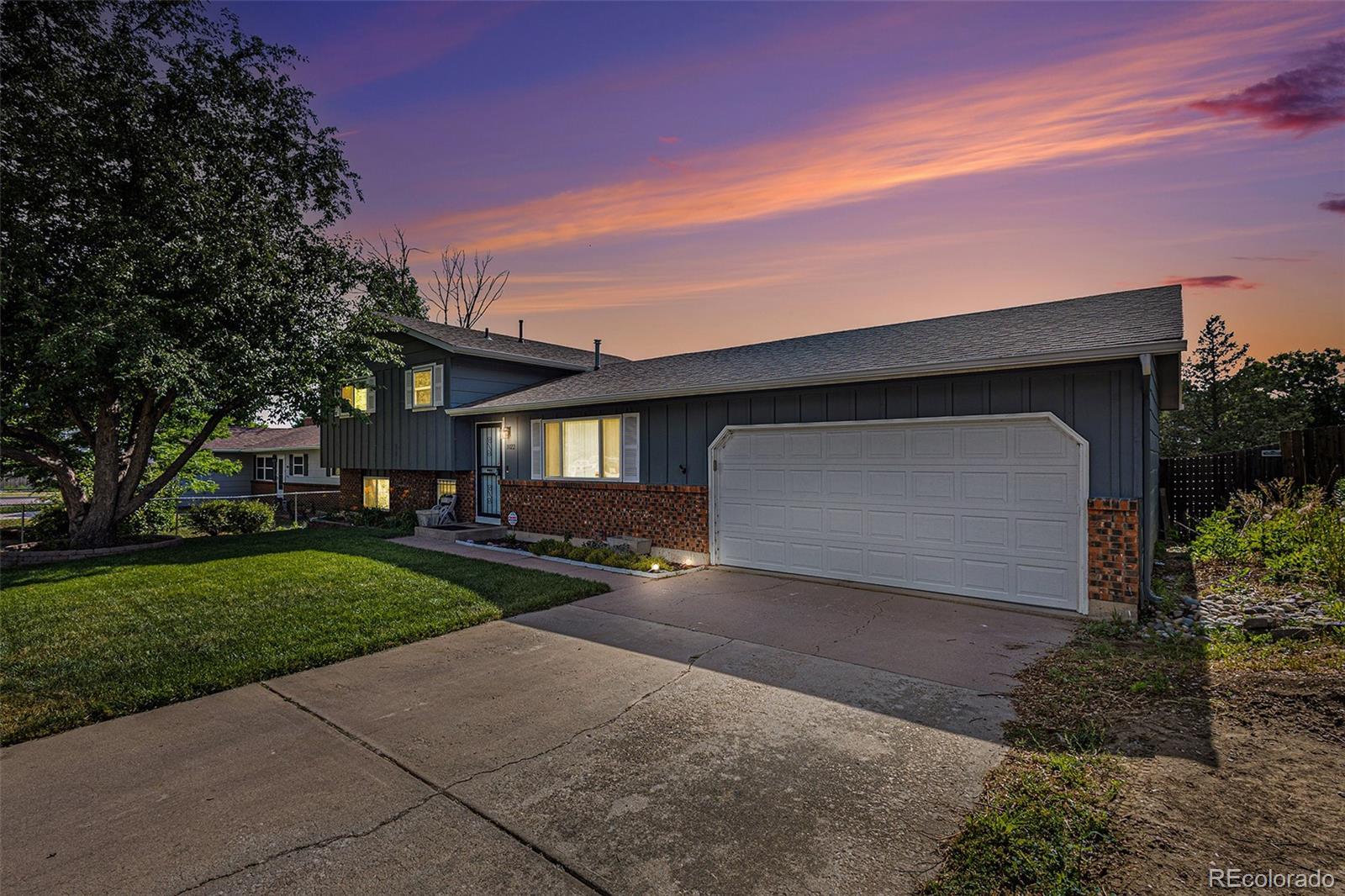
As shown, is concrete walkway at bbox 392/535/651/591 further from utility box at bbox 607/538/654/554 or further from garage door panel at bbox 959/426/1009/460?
garage door panel at bbox 959/426/1009/460

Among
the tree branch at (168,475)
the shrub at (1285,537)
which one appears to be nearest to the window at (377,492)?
the tree branch at (168,475)

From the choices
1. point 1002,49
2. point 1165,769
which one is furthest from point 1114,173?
point 1165,769

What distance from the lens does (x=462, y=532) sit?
1254 cm

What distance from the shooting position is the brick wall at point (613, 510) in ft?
31.5

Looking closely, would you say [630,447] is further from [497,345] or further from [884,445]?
[497,345]

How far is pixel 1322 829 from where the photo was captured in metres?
2.60

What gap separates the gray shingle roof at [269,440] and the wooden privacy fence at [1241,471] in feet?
83.3

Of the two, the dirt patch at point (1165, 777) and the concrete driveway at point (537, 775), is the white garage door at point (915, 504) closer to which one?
the concrete driveway at point (537, 775)

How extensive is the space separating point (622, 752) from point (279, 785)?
189 centimetres

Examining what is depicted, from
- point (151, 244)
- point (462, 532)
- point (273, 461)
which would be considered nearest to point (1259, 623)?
point (462, 532)

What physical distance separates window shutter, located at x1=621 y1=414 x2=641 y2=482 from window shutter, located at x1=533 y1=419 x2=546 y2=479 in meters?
2.29

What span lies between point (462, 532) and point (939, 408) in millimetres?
9743

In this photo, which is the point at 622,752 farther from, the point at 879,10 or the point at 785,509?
the point at 879,10

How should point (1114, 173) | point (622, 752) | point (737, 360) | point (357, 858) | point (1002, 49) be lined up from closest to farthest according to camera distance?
1. point (357, 858)
2. point (622, 752)
3. point (1002, 49)
4. point (1114, 173)
5. point (737, 360)
